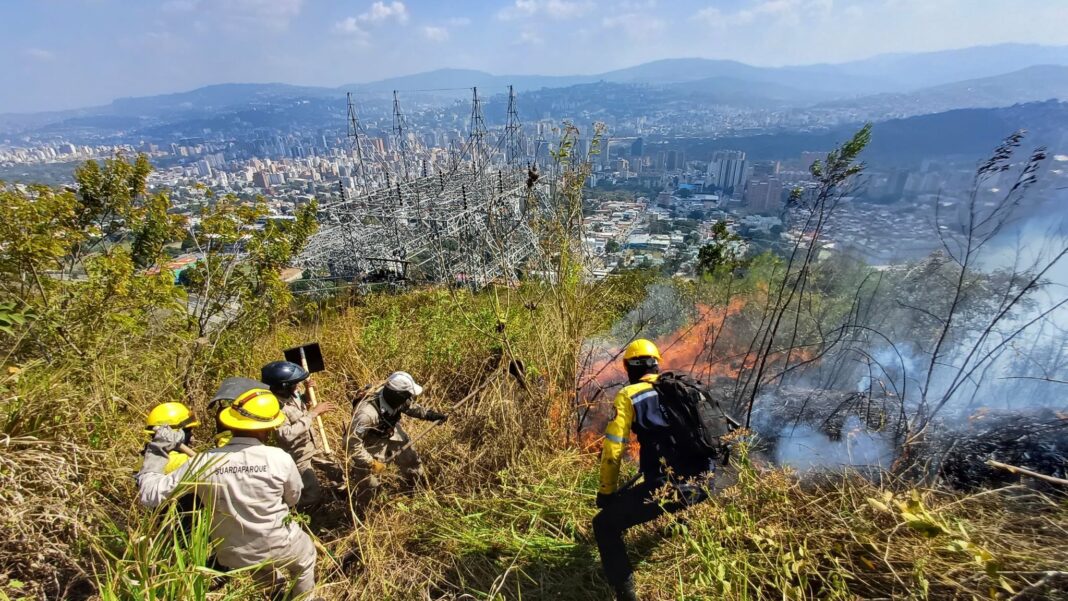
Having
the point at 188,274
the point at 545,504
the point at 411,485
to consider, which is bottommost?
the point at 411,485

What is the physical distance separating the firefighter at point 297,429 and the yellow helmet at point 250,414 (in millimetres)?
1003

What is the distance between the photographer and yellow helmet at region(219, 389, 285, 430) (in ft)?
8.42

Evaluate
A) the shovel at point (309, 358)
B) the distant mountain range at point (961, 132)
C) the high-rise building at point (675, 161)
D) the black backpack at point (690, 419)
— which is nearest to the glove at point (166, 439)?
the shovel at point (309, 358)

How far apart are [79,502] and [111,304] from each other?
9.13 feet

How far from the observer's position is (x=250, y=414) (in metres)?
2.58

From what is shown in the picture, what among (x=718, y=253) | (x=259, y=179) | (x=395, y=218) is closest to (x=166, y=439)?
(x=718, y=253)

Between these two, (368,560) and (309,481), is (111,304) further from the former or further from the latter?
(368,560)

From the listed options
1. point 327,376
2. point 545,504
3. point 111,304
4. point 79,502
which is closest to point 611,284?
point 545,504

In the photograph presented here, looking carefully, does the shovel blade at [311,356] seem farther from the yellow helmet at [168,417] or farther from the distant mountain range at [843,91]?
the distant mountain range at [843,91]

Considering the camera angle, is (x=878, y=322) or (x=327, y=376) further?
(x=878, y=322)

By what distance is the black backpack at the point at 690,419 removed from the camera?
2672mm

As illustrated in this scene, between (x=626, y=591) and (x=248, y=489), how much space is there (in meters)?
2.52

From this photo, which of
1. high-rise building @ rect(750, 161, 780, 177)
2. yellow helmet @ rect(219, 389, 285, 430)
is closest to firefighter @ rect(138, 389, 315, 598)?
yellow helmet @ rect(219, 389, 285, 430)

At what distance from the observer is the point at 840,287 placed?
6.62m
